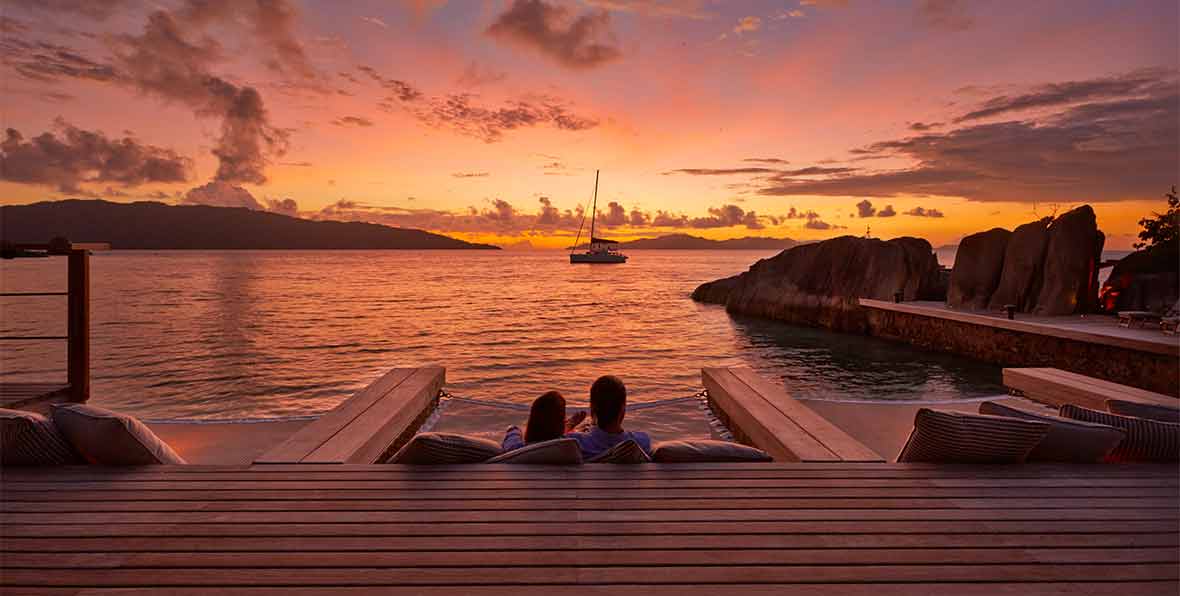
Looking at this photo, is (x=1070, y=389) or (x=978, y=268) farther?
(x=978, y=268)

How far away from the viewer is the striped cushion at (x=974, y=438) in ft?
10.3

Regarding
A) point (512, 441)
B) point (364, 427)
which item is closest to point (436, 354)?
point (364, 427)

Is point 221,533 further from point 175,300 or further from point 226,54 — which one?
point 175,300

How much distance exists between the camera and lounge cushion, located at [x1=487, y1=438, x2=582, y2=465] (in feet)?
10.4

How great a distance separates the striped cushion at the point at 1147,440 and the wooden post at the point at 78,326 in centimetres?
825

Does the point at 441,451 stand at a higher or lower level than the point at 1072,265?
lower

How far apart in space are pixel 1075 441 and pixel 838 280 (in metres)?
21.1

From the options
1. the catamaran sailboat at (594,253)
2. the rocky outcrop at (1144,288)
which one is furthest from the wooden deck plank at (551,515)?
the catamaran sailboat at (594,253)

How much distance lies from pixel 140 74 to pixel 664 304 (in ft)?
88.6

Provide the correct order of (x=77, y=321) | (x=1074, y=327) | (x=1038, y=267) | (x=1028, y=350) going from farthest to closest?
(x=1038, y=267) → (x=1028, y=350) → (x=1074, y=327) → (x=77, y=321)

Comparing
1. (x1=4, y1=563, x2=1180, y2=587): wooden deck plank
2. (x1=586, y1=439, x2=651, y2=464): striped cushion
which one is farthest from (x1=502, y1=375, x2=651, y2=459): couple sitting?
(x1=4, y1=563, x2=1180, y2=587): wooden deck plank

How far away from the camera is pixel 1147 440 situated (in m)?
3.32

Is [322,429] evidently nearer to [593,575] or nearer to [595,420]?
[595,420]

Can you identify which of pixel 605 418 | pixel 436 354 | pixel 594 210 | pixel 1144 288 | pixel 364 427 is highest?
pixel 594 210
